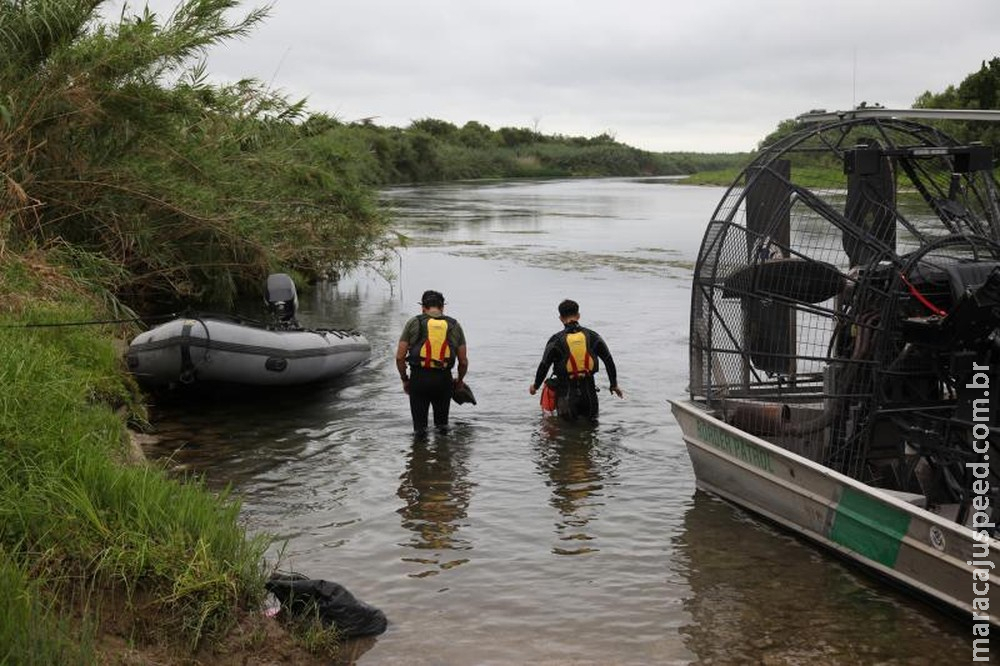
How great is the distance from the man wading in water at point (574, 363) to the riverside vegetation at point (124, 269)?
353cm

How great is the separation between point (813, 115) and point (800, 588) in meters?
3.57

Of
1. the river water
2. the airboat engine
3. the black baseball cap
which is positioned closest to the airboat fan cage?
the airboat engine

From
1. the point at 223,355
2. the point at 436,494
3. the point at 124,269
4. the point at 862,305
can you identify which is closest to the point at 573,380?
the point at 436,494

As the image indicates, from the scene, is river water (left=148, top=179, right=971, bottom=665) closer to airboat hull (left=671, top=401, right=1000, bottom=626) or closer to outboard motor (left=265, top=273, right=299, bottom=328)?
airboat hull (left=671, top=401, right=1000, bottom=626)

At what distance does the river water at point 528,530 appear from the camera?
6238mm

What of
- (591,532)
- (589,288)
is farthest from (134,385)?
(589,288)

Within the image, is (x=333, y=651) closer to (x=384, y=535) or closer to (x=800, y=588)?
(x=384, y=535)

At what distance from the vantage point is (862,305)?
23.9 ft

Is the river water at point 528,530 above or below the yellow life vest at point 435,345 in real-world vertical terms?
below

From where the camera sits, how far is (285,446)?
10672 millimetres

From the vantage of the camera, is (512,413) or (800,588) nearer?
(800,588)

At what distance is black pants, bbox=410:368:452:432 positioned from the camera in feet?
34.1

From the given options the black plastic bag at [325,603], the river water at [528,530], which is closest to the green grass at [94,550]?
the black plastic bag at [325,603]

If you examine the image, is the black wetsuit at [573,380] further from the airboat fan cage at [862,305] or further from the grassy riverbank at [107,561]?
the grassy riverbank at [107,561]
